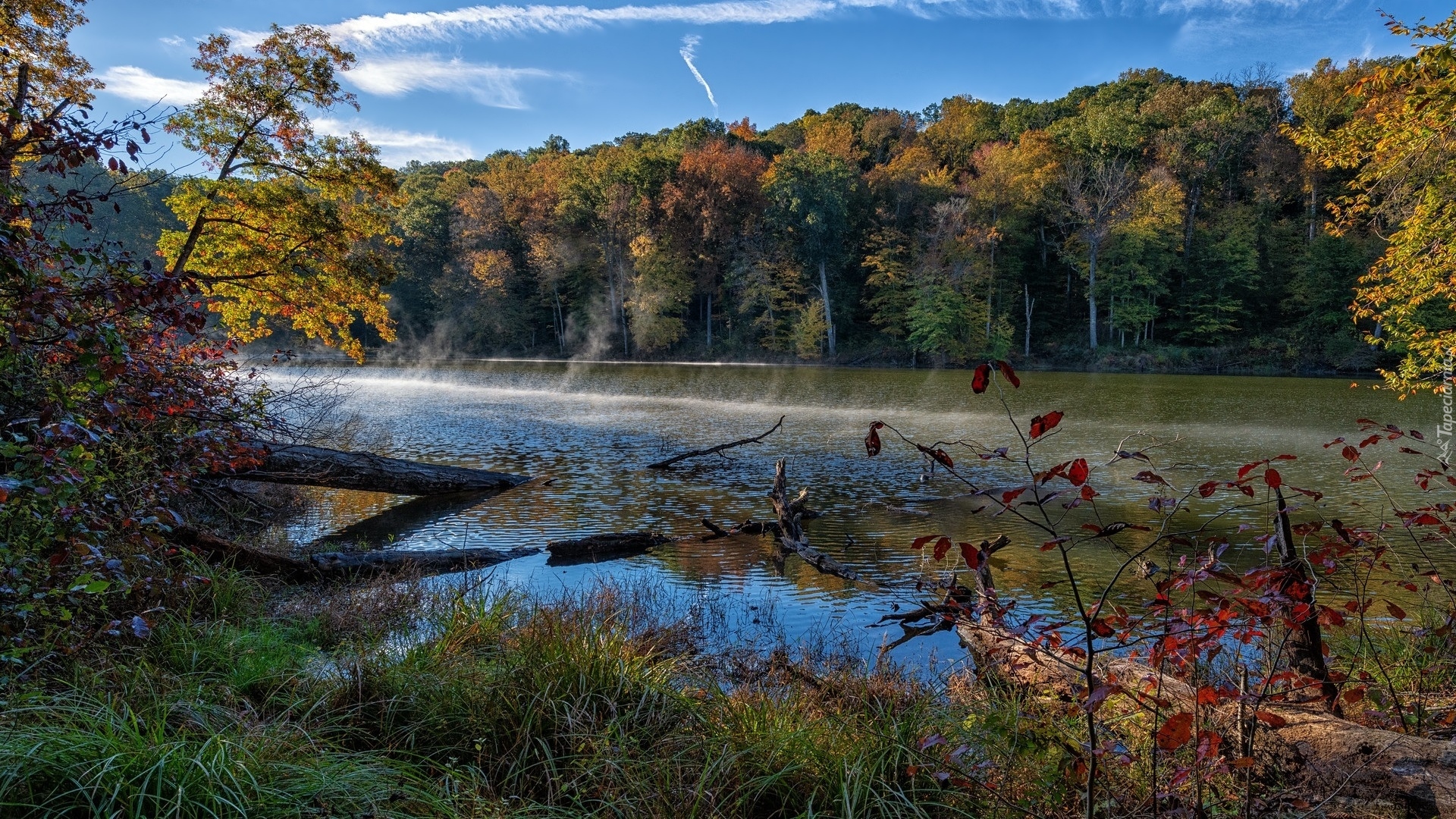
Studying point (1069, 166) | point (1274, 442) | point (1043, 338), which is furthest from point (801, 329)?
point (1274, 442)

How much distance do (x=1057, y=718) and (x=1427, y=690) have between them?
2260 mm

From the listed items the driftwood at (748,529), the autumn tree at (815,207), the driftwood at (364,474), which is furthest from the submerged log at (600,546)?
the autumn tree at (815,207)

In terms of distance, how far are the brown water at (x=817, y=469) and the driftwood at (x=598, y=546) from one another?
224mm

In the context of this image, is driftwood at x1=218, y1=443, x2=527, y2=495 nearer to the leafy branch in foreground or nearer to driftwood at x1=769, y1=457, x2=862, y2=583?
driftwood at x1=769, y1=457, x2=862, y2=583

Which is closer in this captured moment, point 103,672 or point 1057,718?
point 103,672

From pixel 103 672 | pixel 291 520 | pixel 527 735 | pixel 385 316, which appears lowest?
pixel 291 520

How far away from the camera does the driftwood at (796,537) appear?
8.71 m

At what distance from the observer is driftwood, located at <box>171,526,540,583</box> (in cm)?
654

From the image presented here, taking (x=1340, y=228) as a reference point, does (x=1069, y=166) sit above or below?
above

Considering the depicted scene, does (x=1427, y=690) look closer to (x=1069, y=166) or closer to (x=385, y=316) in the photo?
(x=385, y=316)

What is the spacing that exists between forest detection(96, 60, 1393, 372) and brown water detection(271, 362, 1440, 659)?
1432 cm

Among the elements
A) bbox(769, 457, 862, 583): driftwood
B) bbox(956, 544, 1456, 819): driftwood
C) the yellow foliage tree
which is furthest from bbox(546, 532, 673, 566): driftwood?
the yellow foliage tree

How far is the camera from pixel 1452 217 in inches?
311

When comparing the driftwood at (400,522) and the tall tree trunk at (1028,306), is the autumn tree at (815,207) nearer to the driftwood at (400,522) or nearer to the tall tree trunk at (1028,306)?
the tall tree trunk at (1028,306)
